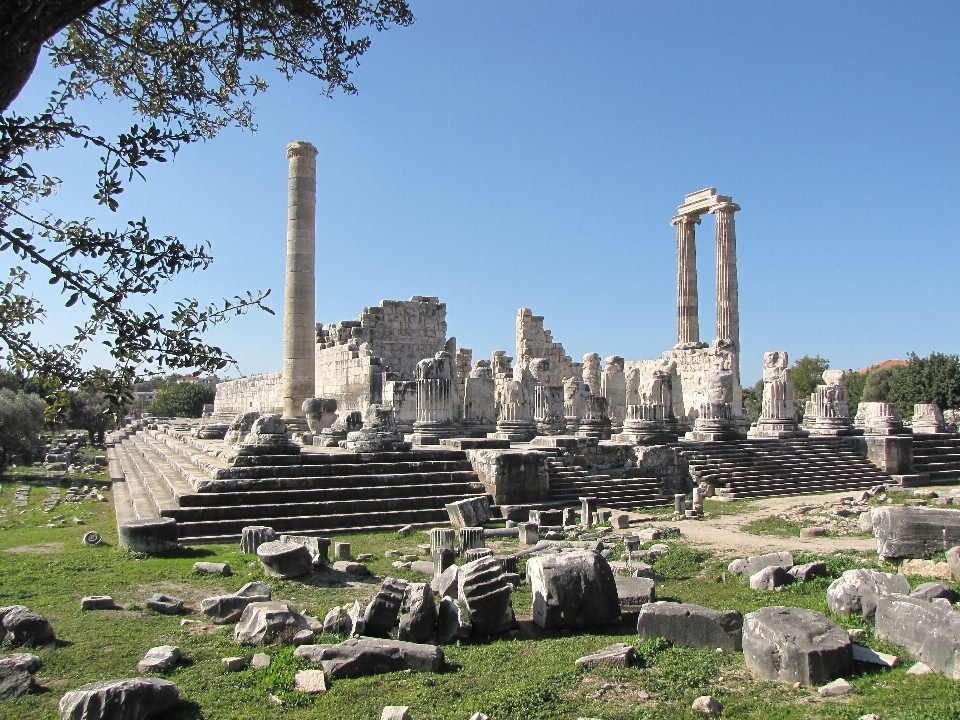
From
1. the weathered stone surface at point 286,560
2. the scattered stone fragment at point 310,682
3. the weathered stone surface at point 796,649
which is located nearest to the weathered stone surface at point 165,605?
the weathered stone surface at point 286,560

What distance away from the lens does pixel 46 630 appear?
5.55 metres

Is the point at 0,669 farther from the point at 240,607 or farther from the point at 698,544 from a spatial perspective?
the point at 698,544

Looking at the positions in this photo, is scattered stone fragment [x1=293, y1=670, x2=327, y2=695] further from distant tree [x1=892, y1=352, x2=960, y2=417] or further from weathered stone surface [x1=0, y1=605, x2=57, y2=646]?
distant tree [x1=892, y1=352, x2=960, y2=417]

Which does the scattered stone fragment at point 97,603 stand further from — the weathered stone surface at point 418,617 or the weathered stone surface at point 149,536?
the weathered stone surface at point 418,617

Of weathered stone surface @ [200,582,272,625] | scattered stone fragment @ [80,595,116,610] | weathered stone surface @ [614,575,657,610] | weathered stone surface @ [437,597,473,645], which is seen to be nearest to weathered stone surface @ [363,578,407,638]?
weathered stone surface @ [437,597,473,645]

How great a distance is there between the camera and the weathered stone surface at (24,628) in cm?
545

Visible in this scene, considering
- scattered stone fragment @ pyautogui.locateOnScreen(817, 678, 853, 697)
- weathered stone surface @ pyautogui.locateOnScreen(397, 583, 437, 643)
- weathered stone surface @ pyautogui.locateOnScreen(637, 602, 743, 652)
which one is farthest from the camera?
weathered stone surface @ pyautogui.locateOnScreen(397, 583, 437, 643)

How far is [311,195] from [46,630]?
710 inches

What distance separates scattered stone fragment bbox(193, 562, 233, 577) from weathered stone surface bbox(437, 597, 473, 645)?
302 cm

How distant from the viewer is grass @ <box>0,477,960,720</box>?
432cm

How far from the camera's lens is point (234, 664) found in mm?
5094

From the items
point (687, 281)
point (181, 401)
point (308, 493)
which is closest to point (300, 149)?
point (308, 493)

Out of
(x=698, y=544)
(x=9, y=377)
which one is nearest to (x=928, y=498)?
(x=698, y=544)

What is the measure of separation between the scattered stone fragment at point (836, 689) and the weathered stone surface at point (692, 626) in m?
0.80
